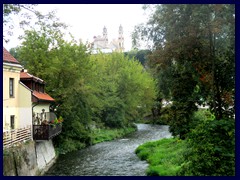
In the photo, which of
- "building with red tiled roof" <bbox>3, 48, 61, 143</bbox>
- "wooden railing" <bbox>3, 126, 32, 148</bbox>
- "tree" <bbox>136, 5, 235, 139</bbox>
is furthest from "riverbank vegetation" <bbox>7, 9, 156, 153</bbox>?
"tree" <bbox>136, 5, 235, 139</bbox>

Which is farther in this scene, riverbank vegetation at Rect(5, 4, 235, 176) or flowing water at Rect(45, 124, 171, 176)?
flowing water at Rect(45, 124, 171, 176)

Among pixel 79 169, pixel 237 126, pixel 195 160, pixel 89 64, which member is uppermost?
pixel 89 64

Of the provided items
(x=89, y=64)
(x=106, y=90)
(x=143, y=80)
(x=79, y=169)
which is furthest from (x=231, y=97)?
(x=143, y=80)

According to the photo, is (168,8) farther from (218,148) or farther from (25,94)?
(25,94)

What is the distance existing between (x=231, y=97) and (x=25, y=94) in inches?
376

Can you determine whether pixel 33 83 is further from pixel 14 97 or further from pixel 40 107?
pixel 14 97

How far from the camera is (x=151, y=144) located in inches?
886

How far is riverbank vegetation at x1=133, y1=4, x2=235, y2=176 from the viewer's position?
12711 millimetres

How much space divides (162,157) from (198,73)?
4611mm

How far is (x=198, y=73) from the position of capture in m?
16.0

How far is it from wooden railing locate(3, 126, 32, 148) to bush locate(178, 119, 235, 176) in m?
6.69

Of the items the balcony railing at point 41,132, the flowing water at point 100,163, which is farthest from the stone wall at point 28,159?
the flowing water at point 100,163

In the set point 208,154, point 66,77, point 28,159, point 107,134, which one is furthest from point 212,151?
point 107,134

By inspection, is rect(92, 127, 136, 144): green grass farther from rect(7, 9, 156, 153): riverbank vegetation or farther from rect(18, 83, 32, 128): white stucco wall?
rect(18, 83, 32, 128): white stucco wall
